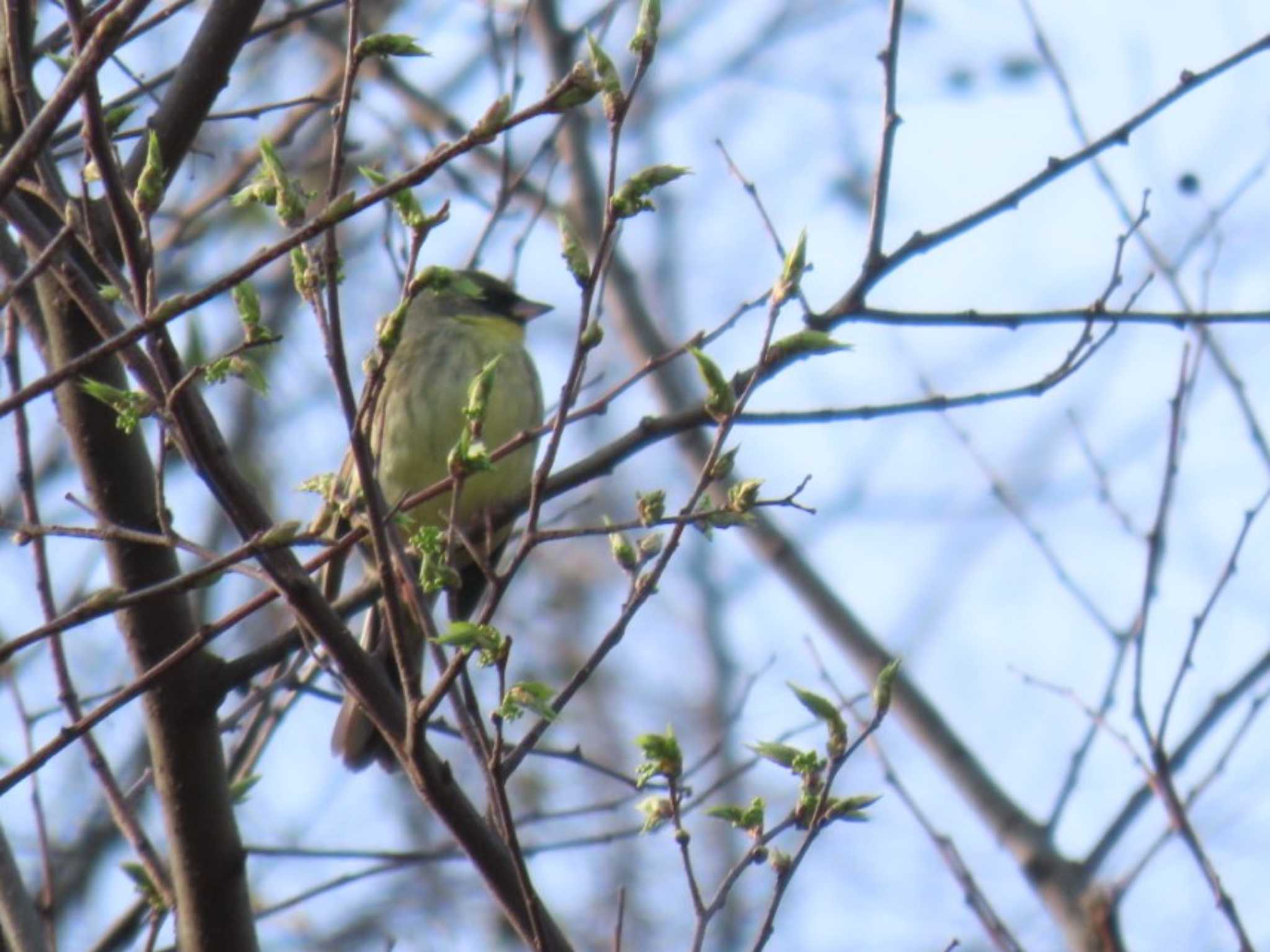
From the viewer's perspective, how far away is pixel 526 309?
651cm

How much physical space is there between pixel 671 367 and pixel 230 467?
369cm

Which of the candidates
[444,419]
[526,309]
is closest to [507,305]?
[526,309]

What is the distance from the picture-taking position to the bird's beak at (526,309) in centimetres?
649

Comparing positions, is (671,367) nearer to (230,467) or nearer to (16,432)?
(16,432)

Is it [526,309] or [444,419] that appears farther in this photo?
[526,309]

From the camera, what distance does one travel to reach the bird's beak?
6.49 m

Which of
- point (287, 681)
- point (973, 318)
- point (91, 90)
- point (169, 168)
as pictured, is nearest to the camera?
point (91, 90)

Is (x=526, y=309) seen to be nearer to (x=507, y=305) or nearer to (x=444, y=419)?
(x=507, y=305)

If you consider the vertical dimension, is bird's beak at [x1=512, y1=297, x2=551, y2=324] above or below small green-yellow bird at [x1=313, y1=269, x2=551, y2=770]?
above

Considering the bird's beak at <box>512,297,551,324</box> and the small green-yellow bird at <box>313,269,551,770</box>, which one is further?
the bird's beak at <box>512,297,551,324</box>

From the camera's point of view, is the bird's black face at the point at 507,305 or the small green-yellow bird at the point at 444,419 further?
the bird's black face at the point at 507,305

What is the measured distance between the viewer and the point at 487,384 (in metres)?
2.52

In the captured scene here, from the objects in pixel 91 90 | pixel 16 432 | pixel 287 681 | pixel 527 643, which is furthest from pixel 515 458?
pixel 527 643

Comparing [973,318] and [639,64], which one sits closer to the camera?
[639,64]
